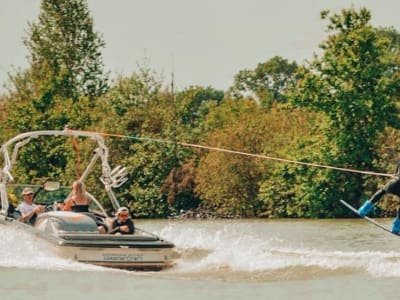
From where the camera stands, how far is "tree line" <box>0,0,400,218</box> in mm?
56344

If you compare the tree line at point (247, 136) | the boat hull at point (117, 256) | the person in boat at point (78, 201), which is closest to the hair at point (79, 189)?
the person in boat at point (78, 201)

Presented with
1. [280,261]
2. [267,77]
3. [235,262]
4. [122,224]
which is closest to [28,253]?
[122,224]

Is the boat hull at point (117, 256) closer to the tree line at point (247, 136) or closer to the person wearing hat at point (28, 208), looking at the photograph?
the person wearing hat at point (28, 208)

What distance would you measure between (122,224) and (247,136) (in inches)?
1407

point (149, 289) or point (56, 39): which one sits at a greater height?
point (56, 39)

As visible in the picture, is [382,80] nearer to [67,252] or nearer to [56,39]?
[56,39]

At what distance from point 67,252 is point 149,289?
305 centimetres

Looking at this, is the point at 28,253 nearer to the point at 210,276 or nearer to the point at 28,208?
the point at 28,208

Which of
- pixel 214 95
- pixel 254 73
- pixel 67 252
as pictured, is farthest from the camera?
pixel 214 95

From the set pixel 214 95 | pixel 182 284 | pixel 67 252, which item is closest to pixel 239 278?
pixel 182 284

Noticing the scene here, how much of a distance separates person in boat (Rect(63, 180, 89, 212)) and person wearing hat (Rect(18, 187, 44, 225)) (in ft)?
2.02

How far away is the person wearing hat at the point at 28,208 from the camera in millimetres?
27095

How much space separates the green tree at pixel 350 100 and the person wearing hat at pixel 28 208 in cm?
2894

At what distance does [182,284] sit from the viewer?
21.7 metres
